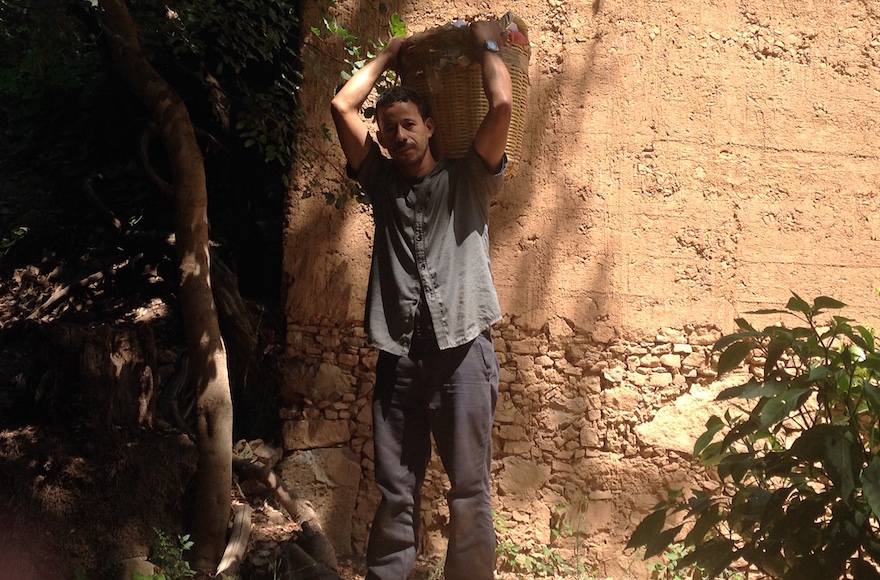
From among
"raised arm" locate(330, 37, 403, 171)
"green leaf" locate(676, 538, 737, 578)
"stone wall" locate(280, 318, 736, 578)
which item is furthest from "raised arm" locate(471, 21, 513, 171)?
"stone wall" locate(280, 318, 736, 578)

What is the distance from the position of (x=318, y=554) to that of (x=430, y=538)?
666 mm

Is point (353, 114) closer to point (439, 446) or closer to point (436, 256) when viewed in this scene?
point (436, 256)

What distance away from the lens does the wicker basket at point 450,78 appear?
2.93 m

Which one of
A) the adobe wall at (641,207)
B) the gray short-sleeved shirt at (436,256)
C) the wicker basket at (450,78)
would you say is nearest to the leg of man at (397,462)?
the gray short-sleeved shirt at (436,256)

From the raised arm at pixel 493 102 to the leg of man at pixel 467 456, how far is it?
663 mm

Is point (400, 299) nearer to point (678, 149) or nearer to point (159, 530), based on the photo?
point (159, 530)

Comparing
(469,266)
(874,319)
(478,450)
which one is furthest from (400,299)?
(874,319)

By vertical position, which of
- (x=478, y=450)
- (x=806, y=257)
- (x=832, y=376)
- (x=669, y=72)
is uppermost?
(x=669, y=72)

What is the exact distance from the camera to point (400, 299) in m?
2.73

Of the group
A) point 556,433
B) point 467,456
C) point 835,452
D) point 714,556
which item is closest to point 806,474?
point 835,452

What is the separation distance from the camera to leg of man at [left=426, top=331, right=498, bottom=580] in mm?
2652

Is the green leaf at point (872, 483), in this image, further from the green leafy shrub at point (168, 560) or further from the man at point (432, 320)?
the green leafy shrub at point (168, 560)

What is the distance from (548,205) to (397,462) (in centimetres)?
197

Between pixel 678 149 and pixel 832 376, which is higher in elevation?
pixel 678 149
